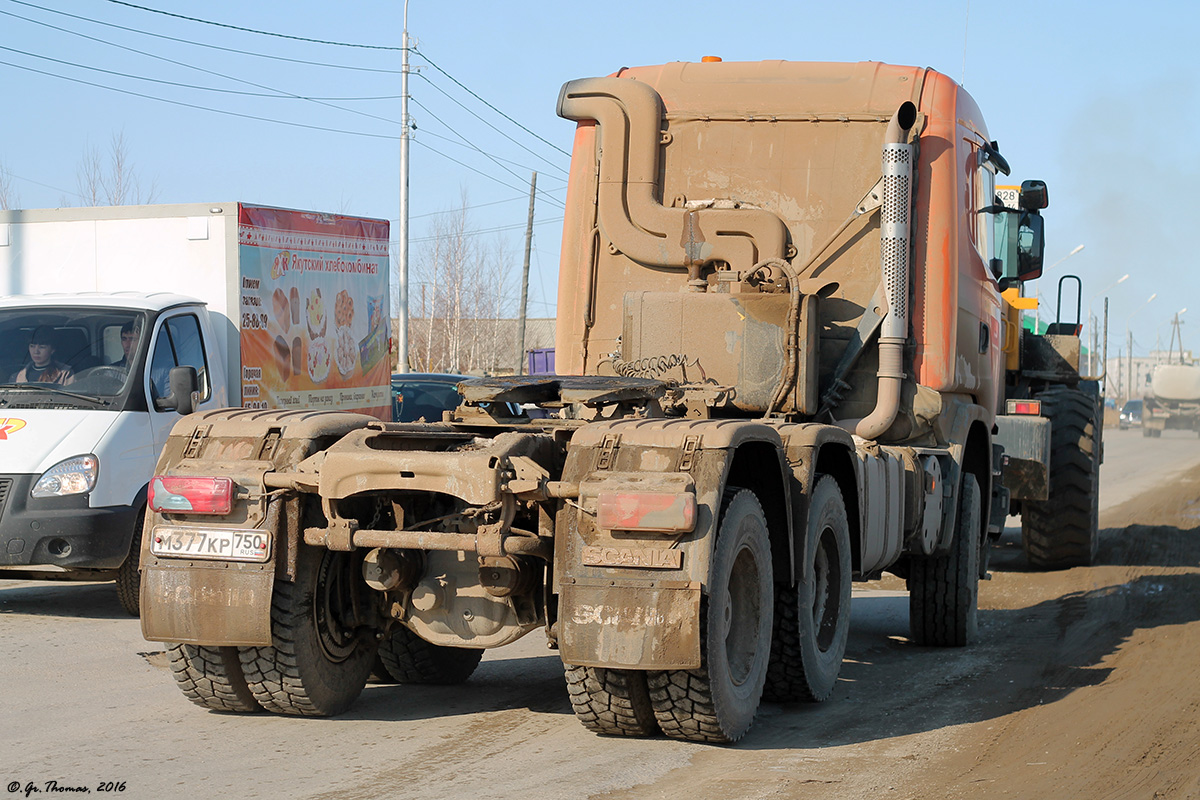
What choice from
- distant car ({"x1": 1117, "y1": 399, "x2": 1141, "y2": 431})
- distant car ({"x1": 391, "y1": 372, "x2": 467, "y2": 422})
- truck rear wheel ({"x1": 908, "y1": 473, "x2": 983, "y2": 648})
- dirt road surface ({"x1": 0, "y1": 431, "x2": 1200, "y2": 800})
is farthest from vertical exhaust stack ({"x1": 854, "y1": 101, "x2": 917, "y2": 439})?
distant car ({"x1": 1117, "y1": 399, "x2": 1141, "y2": 431})

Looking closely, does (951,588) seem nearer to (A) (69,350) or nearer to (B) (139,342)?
(B) (139,342)

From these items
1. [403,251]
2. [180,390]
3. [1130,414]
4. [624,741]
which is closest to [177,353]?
[180,390]

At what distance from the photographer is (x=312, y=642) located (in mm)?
5930

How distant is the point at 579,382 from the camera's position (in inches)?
254

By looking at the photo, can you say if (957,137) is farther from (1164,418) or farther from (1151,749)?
(1164,418)

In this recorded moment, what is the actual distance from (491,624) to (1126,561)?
31.6 ft

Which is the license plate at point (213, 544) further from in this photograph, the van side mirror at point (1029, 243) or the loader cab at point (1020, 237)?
the van side mirror at point (1029, 243)

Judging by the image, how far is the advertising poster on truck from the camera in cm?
1127

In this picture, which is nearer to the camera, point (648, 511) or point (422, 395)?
point (648, 511)

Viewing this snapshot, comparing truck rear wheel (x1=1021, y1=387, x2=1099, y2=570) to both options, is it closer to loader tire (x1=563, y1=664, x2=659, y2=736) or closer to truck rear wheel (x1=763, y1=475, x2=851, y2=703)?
truck rear wheel (x1=763, y1=475, x2=851, y2=703)

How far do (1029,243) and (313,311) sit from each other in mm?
6247

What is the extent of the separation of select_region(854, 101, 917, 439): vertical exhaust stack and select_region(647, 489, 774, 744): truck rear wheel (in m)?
2.10

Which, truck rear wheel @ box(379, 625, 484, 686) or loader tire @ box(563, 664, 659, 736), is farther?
truck rear wheel @ box(379, 625, 484, 686)

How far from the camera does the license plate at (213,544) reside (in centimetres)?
563
